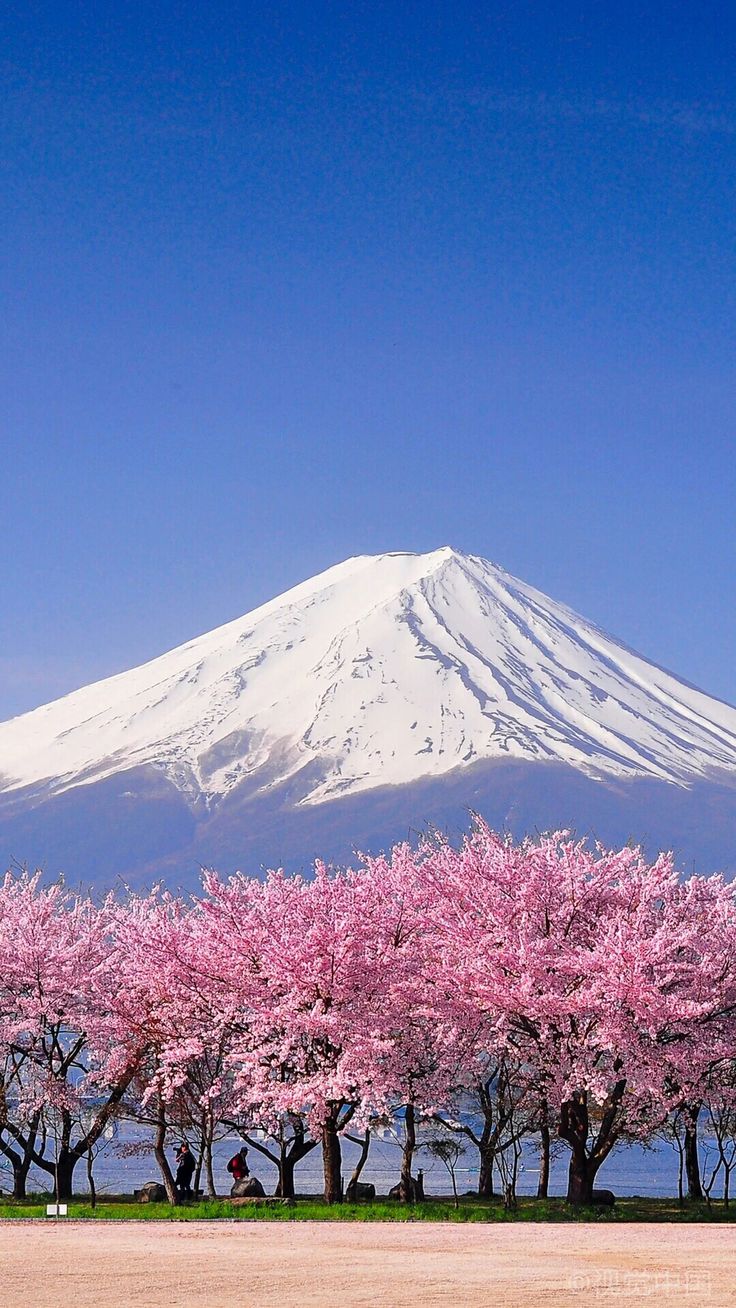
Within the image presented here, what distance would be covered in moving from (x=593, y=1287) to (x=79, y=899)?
24.2m

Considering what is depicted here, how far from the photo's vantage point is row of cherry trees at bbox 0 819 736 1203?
27.6 m

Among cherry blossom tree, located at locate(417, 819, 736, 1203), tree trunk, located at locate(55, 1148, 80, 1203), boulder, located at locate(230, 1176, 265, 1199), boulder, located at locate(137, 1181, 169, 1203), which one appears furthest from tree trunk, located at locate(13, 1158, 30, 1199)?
Result: cherry blossom tree, located at locate(417, 819, 736, 1203)

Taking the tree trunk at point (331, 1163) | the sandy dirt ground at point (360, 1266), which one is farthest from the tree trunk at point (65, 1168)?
the sandy dirt ground at point (360, 1266)

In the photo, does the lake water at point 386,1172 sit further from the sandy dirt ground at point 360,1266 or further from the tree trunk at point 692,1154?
the sandy dirt ground at point 360,1266

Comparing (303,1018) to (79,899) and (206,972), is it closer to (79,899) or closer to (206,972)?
(206,972)

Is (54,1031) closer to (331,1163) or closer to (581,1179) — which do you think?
(331,1163)

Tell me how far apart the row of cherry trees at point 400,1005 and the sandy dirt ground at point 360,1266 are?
4410 millimetres

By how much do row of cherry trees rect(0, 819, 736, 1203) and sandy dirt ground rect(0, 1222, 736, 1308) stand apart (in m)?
4.41

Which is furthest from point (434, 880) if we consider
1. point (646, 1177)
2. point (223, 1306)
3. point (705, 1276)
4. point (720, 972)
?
point (646, 1177)

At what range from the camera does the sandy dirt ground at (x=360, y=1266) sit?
1479 cm

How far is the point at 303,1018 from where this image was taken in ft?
91.1

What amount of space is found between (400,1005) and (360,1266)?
11731 mm

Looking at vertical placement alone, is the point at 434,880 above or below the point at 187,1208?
above

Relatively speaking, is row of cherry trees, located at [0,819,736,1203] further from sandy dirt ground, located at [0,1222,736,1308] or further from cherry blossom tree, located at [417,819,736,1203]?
→ sandy dirt ground, located at [0,1222,736,1308]
